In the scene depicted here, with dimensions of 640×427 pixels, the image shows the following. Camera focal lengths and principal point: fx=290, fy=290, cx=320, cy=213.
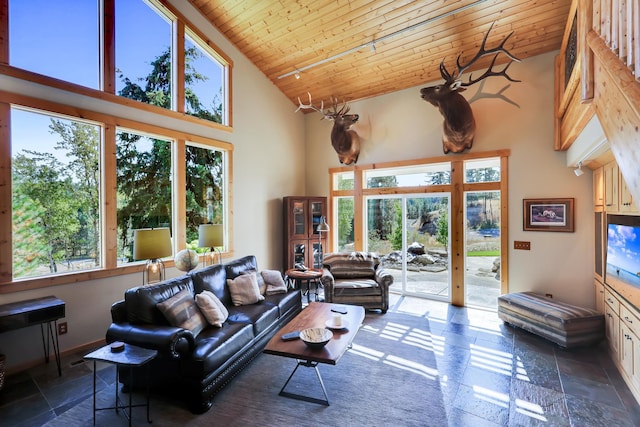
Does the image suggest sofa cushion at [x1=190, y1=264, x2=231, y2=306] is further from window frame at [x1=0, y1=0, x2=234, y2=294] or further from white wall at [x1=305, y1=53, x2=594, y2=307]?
white wall at [x1=305, y1=53, x2=594, y2=307]

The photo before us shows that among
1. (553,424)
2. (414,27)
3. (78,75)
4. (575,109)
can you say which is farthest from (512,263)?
(78,75)

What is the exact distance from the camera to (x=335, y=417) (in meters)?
2.31

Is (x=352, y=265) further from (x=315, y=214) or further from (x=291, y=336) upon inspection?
(x=291, y=336)

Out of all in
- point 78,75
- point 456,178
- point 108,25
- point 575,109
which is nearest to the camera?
point 575,109

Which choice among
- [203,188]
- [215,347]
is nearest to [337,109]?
[203,188]

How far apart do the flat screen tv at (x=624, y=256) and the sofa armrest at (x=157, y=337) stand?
→ 3.94 metres

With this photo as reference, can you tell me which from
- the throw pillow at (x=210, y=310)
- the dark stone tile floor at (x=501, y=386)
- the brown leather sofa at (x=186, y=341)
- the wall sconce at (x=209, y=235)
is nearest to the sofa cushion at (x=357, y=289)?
the dark stone tile floor at (x=501, y=386)

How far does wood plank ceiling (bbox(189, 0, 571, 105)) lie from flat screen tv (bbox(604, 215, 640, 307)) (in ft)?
9.03

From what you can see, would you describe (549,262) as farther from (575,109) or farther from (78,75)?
(78,75)

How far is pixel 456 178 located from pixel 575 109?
203cm

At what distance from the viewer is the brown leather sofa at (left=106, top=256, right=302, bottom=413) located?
93.0 inches

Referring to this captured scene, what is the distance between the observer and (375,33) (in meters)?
4.45

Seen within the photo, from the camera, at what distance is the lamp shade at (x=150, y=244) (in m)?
3.24

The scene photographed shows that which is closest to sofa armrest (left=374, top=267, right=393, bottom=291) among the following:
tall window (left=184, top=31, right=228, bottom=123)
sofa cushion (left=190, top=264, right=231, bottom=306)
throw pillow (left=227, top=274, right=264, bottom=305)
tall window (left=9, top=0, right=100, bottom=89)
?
throw pillow (left=227, top=274, right=264, bottom=305)
